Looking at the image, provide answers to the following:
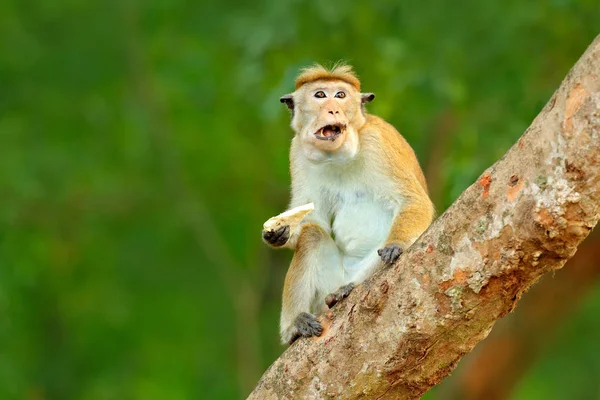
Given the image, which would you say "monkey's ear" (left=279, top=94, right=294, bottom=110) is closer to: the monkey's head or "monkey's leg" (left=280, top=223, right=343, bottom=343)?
the monkey's head

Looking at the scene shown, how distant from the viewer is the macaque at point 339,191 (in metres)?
7.50

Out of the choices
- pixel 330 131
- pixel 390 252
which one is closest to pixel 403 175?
pixel 330 131

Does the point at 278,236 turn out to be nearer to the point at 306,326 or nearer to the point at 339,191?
the point at 306,326

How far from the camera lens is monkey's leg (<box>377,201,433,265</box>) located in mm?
6492

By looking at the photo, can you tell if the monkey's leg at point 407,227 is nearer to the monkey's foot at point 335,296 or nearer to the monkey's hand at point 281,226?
the monkey's foot at point 335,296

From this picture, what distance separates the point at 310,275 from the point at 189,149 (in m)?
8.68

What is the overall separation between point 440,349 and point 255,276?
33.4 ft

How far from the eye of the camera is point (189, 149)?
52.2ft

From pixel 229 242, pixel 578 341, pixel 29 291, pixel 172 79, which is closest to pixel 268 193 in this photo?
pixel 229 242

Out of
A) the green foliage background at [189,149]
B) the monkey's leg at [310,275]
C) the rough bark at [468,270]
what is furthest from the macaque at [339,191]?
the green foliage background at [189,149]

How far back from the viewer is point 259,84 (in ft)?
40.4

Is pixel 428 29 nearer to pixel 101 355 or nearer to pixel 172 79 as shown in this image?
pixel 172 79

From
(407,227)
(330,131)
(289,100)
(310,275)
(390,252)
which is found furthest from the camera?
(289,100)

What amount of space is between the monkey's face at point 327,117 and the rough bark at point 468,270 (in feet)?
5.53
